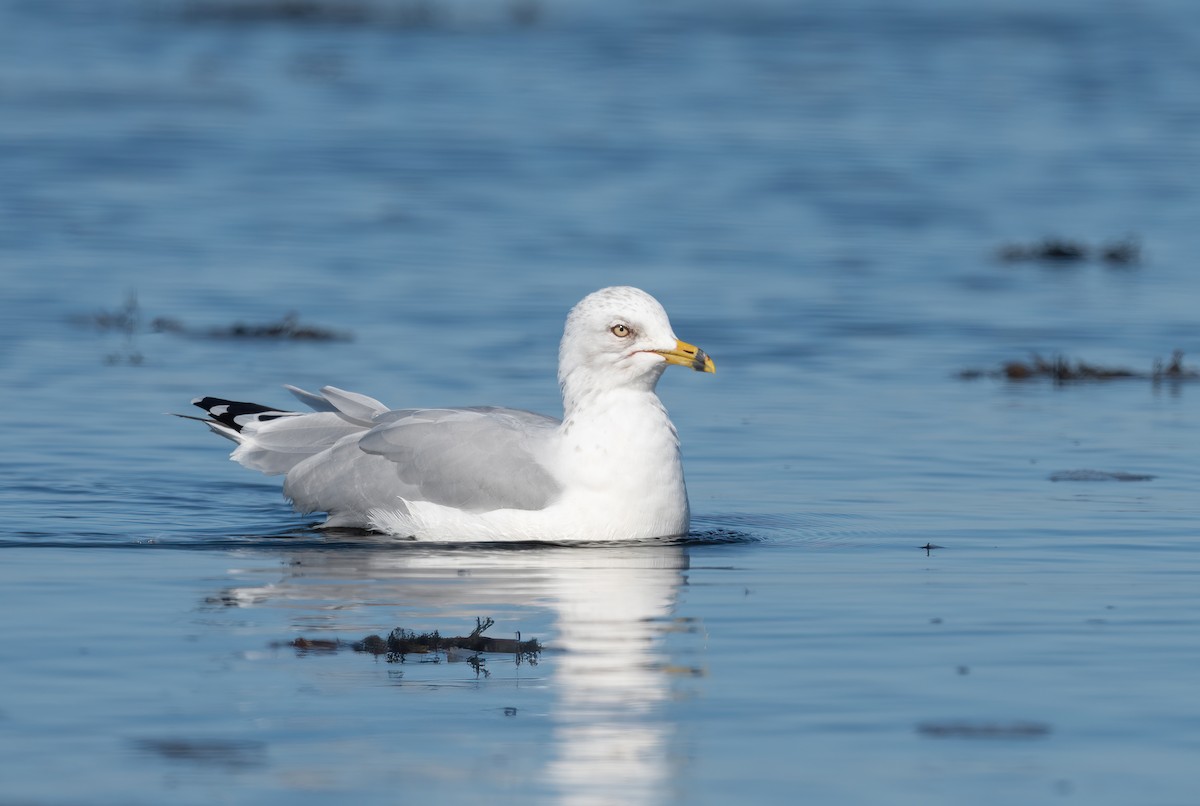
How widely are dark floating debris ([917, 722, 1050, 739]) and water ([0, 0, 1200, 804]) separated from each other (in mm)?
21

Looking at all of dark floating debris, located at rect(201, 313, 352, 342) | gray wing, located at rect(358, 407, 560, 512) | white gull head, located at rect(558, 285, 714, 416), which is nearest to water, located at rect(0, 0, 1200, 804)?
dark floating debris, located at rect(201, 313, 352, 342)

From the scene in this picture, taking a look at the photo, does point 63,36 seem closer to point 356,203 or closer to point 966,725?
point 356,203

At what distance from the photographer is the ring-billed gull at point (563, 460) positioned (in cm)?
1185

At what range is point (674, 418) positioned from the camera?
16172mm

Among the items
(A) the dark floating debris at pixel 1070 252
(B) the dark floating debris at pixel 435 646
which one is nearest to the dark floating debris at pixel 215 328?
(A) the dark floating debris at pixel 1070 252

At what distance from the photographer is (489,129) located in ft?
114

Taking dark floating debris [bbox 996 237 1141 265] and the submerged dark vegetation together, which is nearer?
the submerged dark vegetation

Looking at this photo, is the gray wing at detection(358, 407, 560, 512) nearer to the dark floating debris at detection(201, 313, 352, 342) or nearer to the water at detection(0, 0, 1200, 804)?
the water at detection(0, 0, 1200, 804)

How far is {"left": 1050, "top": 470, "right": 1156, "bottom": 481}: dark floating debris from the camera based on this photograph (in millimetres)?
13883

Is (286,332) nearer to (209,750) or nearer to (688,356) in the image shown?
(688,356)

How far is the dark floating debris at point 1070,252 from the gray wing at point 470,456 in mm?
12742

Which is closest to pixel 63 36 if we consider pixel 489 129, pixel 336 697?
pixel 489 129

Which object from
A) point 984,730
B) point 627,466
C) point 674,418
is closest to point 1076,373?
point 674,418

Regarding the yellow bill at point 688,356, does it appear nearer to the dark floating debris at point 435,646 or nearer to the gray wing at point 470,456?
the gray wing at point 470,456
